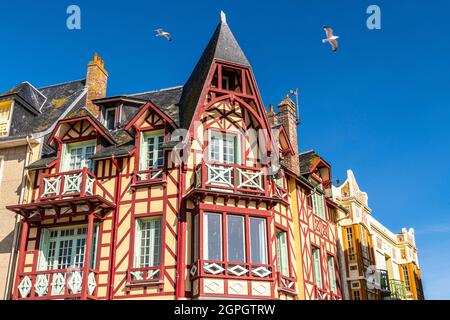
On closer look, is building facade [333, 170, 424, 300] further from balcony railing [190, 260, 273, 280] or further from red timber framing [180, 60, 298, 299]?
balcony railing [190, 260, 273, 280]

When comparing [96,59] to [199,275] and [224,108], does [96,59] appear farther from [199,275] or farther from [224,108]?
[199,275]

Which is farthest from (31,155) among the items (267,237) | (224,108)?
(267,237)

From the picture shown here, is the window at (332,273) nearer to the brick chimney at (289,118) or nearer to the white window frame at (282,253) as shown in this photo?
the white window frame at (282,253)

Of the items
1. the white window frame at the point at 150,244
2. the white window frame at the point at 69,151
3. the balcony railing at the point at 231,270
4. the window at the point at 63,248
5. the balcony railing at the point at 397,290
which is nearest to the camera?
the balcony railing at the point at 231,270

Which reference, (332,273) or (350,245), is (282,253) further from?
(350,245)

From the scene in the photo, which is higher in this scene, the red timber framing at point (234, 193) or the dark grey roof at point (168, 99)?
the dark grey roof at point (168, 99)

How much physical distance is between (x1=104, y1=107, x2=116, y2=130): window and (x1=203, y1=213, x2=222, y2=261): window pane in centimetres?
622

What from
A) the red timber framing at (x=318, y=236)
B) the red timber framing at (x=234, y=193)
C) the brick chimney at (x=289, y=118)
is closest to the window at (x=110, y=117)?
the red timber framing at (x=234, y=193)

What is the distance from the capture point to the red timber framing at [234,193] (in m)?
15.1

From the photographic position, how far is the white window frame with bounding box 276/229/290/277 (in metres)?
17.5

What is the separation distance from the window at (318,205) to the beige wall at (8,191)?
11.2 meters

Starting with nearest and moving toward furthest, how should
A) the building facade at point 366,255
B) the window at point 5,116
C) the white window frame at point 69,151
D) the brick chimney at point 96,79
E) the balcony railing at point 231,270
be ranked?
the balcony railing at point 231,270 < the white window frame at point 69,151 < the window at point 5,116 < the brick chimney at point 96,79 < the building facade at point 366,255
